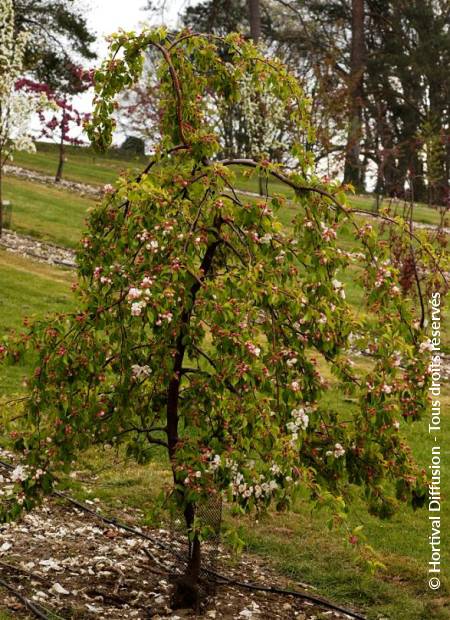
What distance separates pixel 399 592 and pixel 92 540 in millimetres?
2776

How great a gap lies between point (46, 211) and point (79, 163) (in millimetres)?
13999

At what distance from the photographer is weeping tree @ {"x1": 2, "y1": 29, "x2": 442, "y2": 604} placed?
18.4 ft

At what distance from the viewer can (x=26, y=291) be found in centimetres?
1680

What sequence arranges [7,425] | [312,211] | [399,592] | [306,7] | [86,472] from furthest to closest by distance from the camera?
[306,7] → [86,472] → [399,592] → [7,425] → [312,211]

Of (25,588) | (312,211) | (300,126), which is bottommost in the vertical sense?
(25,588)

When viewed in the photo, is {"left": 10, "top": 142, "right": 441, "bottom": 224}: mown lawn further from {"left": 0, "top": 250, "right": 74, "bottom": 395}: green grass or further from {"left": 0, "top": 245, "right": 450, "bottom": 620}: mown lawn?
{"left": 0, "top": 245, "right": 450, "bottom": 620}: mown lawn

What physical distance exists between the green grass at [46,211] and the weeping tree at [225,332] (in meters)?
15.0

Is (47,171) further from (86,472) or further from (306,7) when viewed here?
(86,472)

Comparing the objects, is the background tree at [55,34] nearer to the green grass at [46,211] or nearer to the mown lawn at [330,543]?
the green grass at [46,211]

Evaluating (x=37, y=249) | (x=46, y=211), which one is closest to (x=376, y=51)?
(x=46, y=211)

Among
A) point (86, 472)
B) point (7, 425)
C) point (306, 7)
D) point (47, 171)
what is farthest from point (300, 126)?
point (306, 7)

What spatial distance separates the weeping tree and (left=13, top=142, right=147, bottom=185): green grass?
82.3 feet

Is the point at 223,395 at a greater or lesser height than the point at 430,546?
greater

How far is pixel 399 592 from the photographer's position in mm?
7484
